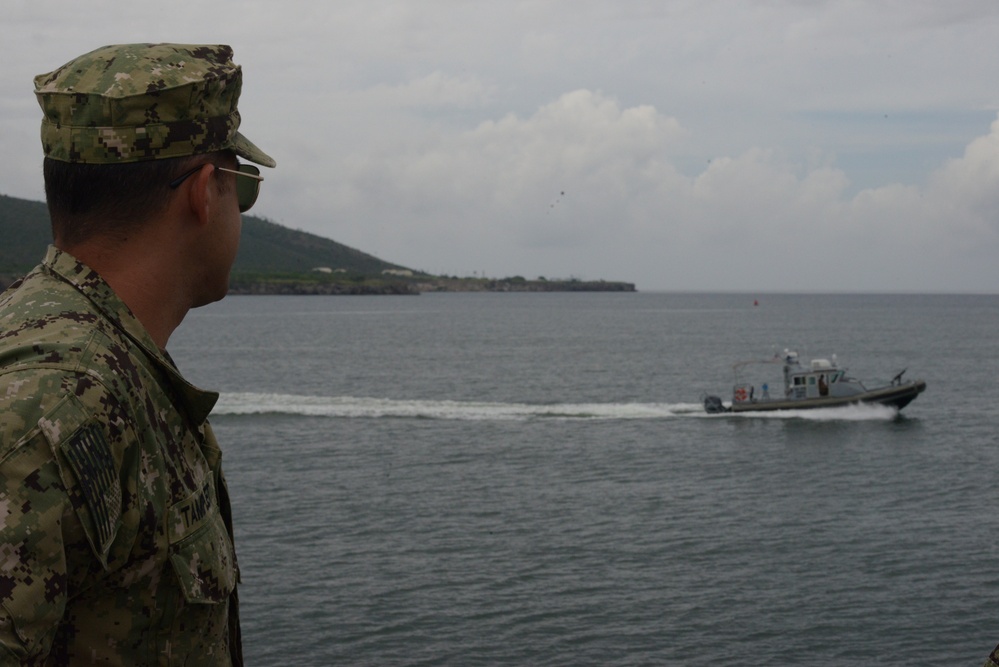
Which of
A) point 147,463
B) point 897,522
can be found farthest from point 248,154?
point 897,522

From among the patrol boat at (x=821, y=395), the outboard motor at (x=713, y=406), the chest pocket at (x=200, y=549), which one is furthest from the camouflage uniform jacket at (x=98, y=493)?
the outboard motor at (x=713, y=406)

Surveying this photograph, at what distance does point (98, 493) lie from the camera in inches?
67.1

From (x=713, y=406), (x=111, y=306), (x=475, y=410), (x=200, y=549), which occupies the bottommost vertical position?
(x=475, y=410)

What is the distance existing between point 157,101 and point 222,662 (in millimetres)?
1139

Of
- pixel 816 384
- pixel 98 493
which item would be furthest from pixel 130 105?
pixel 816 384

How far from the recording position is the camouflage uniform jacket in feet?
5.37

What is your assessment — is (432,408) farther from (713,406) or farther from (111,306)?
(111,306)

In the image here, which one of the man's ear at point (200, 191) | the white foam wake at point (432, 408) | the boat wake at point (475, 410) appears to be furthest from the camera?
the white foam wake at point (432, 408)

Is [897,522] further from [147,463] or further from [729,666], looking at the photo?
[147,463]

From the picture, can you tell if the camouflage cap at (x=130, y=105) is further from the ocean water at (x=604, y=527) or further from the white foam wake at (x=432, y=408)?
the white foam wake at (x=432, y=408)

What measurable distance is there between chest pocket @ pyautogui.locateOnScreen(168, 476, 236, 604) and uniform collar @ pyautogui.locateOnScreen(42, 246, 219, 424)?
22cm

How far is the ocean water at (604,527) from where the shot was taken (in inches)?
971

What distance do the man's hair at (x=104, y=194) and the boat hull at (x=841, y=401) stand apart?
5986 cm

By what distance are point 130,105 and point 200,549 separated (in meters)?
0.85
